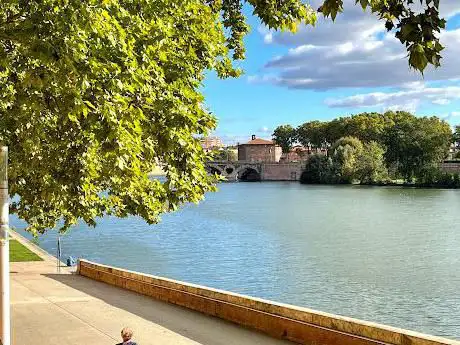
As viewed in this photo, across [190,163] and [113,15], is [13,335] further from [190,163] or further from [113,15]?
[113,15]

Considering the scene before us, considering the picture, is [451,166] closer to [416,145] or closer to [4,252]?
[416,145]

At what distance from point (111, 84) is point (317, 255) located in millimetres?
31314

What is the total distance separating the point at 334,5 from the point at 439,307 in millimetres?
23431

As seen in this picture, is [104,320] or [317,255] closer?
[104,320]

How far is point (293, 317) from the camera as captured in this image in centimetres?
1278

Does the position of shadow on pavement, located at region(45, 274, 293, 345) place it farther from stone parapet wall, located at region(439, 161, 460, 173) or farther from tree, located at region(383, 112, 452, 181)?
stone parapet wall, located at region(439, 161, 460, 173)

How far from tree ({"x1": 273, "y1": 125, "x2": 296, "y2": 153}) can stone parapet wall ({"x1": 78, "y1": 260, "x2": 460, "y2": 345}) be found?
175929mm

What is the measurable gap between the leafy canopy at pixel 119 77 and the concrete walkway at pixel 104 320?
111 inches

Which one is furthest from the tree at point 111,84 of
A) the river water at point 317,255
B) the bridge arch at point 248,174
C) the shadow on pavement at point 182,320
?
the bridge arch at point 248,174

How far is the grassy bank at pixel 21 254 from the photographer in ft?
106

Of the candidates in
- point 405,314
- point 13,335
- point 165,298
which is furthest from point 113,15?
point 405,314

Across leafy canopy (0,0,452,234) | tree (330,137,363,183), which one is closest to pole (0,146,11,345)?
leafy canopy (0,0,452,234)

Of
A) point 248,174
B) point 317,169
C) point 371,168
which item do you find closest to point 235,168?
point 248,174

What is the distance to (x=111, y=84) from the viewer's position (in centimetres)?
773
